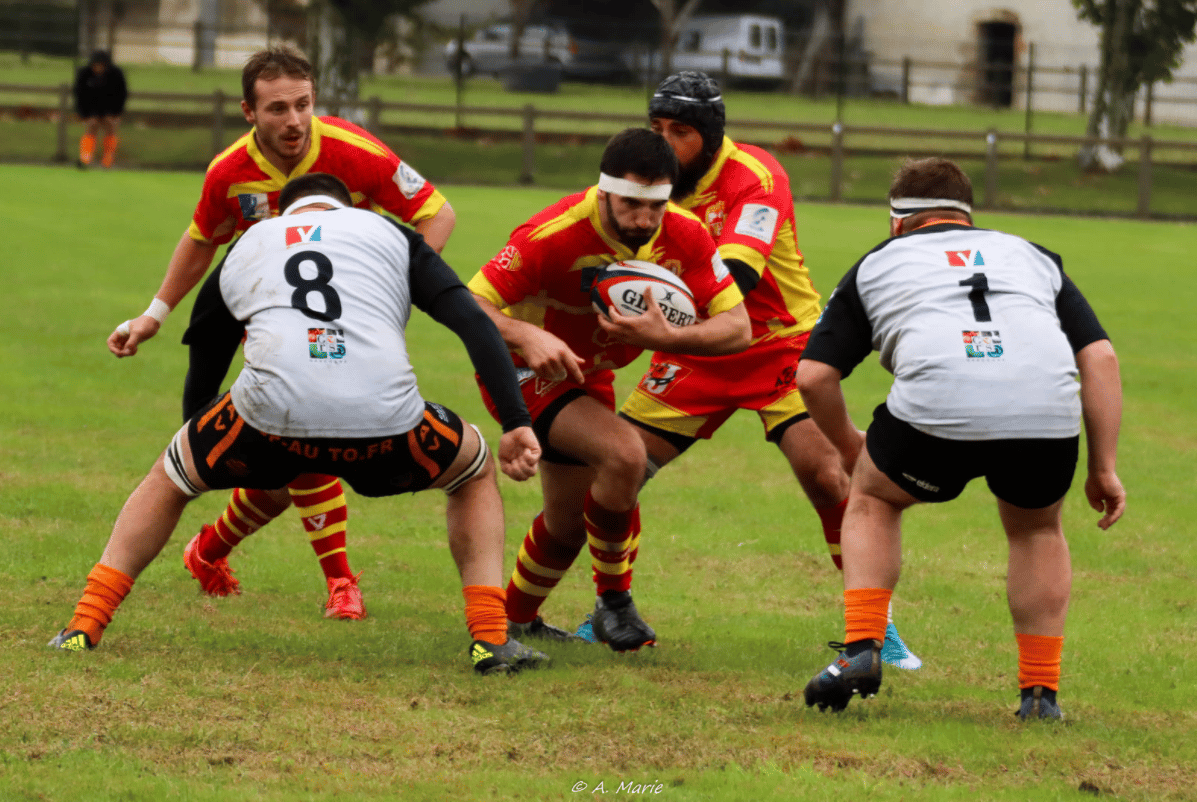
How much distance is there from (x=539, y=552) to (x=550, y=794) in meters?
2.17

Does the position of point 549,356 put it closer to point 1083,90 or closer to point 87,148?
point 87,148

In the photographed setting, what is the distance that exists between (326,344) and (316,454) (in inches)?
14.0

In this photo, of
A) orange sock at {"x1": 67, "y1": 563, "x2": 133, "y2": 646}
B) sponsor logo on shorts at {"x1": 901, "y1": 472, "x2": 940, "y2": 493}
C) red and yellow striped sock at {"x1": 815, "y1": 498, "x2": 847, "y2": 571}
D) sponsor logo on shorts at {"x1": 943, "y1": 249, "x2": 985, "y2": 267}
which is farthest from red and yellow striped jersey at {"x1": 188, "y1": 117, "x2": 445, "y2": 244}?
sponsor logo on shorts at {"x1": 901, "y1": 472, "x2": 940, "y2": 493}

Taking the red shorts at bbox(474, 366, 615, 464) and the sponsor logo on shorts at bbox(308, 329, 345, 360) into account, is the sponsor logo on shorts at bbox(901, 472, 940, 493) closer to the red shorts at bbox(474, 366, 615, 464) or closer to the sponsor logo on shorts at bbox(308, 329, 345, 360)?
the red shorts at bbox(474, 366, 615, 464)

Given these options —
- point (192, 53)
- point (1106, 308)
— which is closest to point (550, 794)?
point (1106, 308)

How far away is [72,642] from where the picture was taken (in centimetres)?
495

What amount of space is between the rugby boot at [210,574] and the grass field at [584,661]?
86 mm

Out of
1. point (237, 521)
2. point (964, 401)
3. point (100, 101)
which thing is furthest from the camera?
point (100, 101)

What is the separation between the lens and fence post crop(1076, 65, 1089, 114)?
136ft

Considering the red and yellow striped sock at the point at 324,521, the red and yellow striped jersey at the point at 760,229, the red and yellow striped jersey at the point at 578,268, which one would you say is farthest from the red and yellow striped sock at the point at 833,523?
the red and yellow striped sock at the point at 324,521

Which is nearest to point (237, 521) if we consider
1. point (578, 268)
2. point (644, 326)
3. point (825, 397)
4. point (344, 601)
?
point (344, 601)

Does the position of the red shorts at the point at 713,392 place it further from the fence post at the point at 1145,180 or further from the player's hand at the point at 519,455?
the fence post at the point at 1145,180

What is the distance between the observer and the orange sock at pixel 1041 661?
477 centimetres

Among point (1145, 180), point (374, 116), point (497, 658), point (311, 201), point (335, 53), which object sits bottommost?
point (497, 658)
